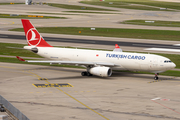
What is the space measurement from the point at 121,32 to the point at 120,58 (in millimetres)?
65798

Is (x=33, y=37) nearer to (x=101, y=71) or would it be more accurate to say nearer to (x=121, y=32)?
(x=101, y=71)

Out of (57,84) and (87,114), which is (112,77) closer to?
(57,84)

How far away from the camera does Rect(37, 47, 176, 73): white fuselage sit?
2058 inches

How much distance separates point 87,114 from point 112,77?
70.1ft

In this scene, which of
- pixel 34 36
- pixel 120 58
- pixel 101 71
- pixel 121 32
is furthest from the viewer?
pixel 121 32

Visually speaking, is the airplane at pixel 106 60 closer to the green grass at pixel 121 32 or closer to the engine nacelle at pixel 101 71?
the engine nacelle at pixel 101 71

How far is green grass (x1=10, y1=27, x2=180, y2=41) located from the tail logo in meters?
52.7

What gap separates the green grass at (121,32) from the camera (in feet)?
365

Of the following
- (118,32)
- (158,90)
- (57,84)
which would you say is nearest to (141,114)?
(158,90)

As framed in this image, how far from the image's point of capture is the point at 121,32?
392ft

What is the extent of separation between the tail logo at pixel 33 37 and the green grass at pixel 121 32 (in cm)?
5275

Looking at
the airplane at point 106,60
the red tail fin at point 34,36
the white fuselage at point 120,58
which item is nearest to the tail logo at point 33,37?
the red tail fin at point 34,36

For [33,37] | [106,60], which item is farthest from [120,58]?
[33,37]

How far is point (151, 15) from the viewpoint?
182 meters
